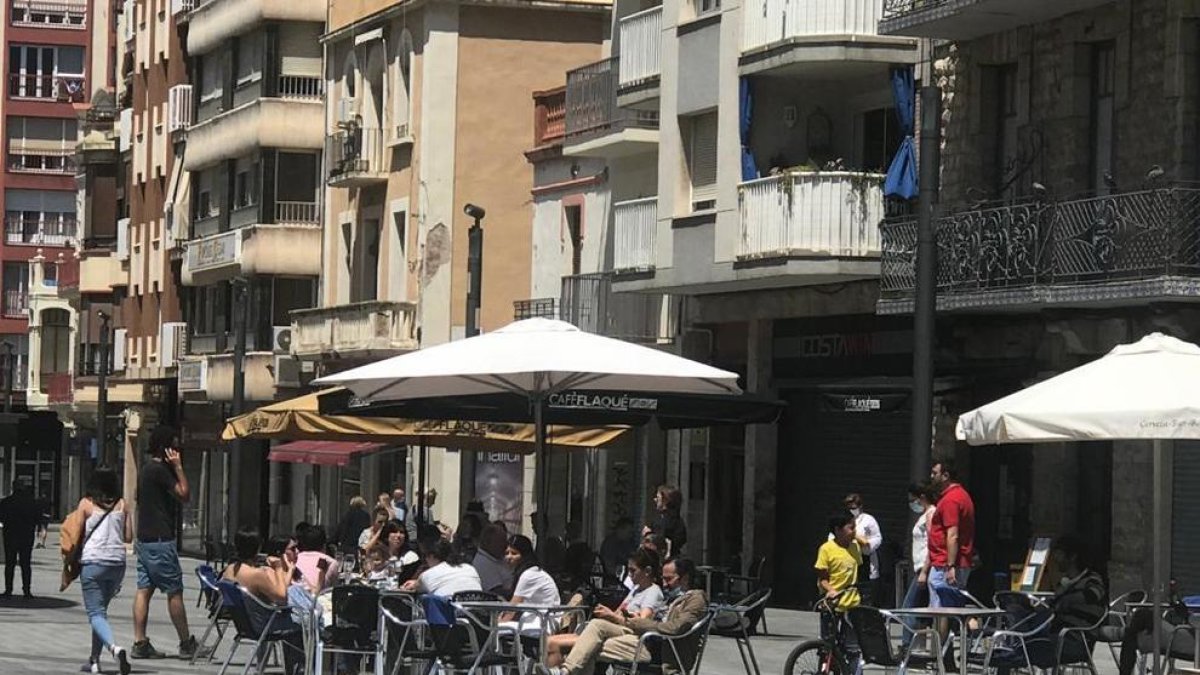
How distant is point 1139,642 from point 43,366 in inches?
3410

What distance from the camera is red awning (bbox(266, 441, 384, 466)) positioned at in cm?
4656

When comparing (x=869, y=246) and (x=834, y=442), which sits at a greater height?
(x=869, y=246)

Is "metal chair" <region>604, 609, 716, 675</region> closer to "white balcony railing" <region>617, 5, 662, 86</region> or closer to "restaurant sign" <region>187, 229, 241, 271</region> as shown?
"white balcony railing" <region>617, 5, 662, 86</region>

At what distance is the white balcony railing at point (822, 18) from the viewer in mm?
35969

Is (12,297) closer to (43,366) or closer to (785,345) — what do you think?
(43,366)

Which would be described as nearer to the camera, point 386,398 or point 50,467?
point 386,398

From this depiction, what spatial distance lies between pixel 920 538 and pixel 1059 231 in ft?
16.0

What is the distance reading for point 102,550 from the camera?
894 inches

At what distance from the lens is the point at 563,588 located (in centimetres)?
2398

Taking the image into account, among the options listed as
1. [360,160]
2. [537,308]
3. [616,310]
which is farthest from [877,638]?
[360,160]

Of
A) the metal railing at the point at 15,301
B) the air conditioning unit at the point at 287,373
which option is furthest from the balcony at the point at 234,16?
the metal railing at the point at 15,301

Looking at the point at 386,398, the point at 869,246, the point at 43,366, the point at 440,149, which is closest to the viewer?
the point at 386,398

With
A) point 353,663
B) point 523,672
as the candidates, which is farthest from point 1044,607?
point 353,663

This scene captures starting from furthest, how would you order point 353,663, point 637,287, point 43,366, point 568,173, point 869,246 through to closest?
A: point 43,366, point 568,173, point 637,287, point 869,246, point 353,663
